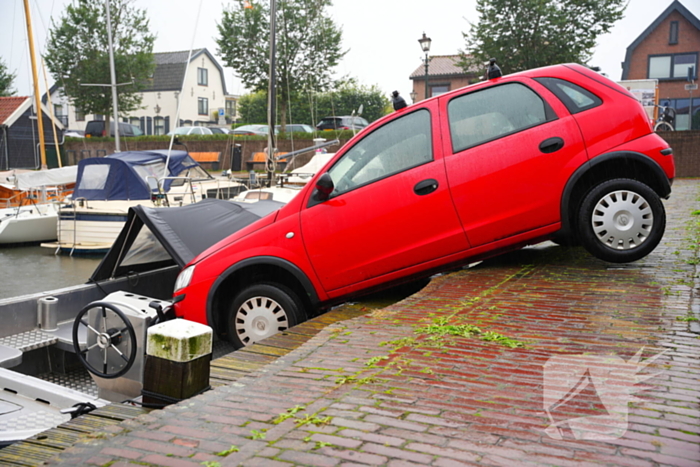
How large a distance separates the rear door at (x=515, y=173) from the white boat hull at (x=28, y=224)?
66.1 feet

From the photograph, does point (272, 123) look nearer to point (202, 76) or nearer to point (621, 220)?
point (621, 220)

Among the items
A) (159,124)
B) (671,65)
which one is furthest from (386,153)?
(159,124)

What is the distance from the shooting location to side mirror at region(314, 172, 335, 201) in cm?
600

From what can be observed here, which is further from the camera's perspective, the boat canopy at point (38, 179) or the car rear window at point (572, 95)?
the boat canopy at point (38, 179)

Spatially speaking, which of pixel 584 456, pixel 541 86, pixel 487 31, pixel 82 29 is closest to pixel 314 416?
pixel 584 456

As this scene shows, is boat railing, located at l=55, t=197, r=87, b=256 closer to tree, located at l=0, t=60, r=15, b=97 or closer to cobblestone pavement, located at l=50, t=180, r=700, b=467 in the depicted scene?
cobblestone pavement, located at l=50, t=180, r=700, b=467

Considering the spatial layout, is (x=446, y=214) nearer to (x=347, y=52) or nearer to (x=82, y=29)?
(x=347, y=52)

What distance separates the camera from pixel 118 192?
21.4 metres

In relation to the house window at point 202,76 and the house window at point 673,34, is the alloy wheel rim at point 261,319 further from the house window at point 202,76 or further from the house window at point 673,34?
the house window at point 202,76

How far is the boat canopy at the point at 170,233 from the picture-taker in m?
7.68

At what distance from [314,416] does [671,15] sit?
166 feet

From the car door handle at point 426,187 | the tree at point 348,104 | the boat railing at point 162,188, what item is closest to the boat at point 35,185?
the boat railing at point 162,188

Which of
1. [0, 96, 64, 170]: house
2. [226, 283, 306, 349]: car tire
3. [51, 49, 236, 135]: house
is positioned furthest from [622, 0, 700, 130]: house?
[226, 283, 306, 349]: car tire

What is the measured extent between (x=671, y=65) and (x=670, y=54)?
81cm
